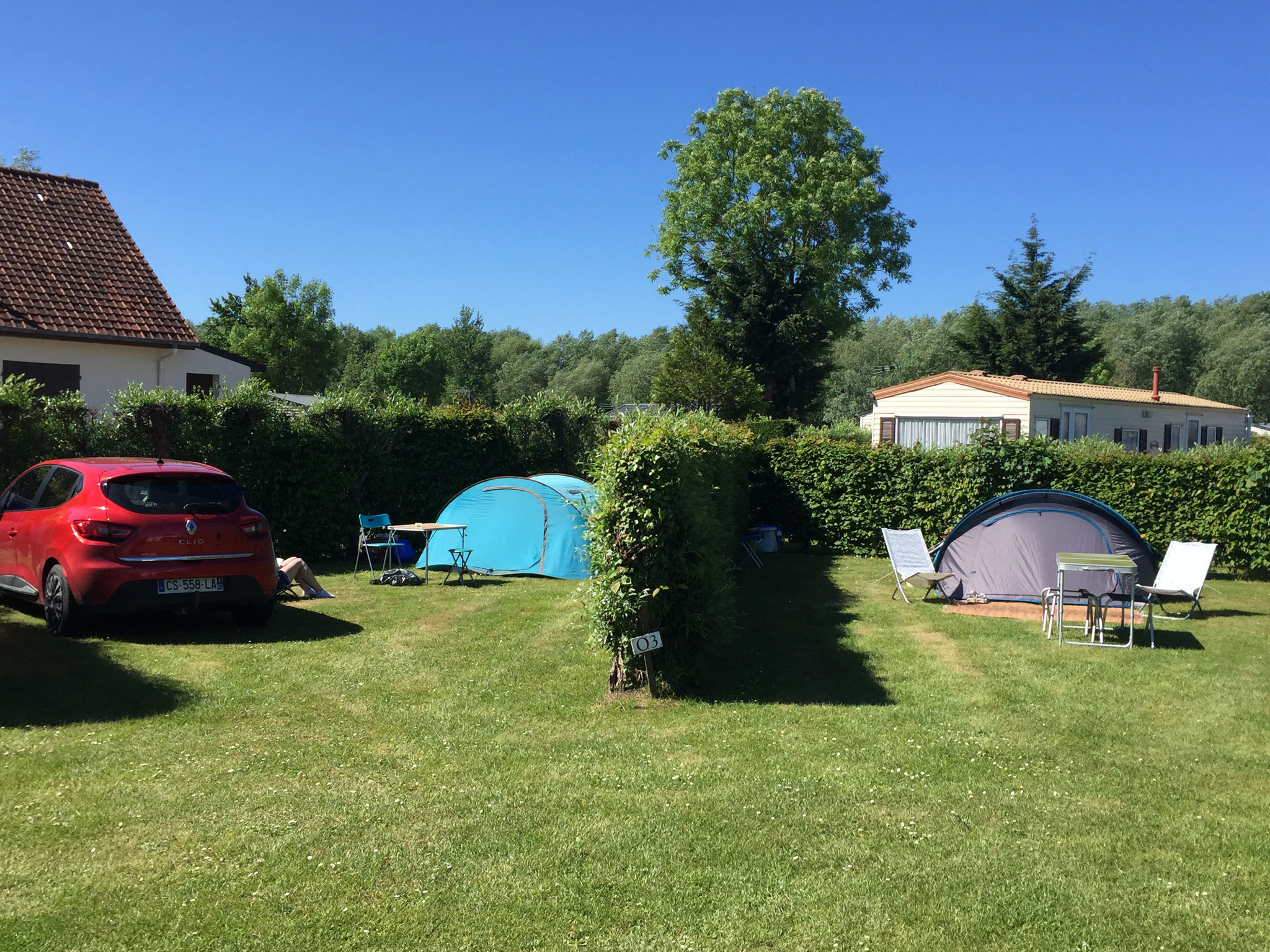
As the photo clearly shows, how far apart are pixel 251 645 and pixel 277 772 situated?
11.5ft

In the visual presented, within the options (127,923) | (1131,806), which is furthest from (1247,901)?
(127,923)

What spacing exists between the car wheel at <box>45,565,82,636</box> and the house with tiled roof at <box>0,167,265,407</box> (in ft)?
30.7

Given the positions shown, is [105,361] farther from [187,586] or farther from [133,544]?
[187,586]

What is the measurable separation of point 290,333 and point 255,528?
144 ft

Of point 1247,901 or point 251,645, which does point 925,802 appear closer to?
point 1247,901

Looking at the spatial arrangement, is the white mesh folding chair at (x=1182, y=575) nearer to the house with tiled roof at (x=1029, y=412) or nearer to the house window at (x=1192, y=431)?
the house with tiled roof at (x=1029, y=412)

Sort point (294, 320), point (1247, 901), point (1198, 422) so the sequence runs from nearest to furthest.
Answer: point (1247, 901) → point (1198, 422) → point (294, 320)

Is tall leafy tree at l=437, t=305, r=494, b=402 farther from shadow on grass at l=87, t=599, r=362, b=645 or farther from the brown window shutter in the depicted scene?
shadow on grass at l=87, t=599, r=362, b=645

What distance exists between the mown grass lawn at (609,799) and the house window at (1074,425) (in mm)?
20189

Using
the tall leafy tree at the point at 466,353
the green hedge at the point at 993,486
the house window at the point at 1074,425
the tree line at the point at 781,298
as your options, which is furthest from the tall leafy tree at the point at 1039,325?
the tall leafy tree at the point at 466,353

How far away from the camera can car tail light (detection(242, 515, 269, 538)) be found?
355 inches

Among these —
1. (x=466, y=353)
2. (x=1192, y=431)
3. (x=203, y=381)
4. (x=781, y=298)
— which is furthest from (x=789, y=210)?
(x=466, y=353)

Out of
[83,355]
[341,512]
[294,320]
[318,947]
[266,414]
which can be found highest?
[294,320]

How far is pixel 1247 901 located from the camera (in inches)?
158
